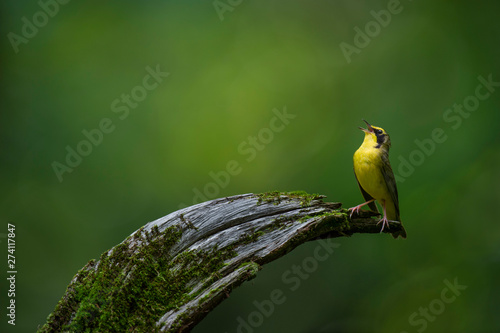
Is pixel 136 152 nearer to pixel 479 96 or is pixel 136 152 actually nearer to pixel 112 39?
pixel 112 39

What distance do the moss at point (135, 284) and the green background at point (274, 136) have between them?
2.57 metres

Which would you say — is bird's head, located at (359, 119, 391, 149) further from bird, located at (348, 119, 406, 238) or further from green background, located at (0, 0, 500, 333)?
green background, located at (0, 0, 500, 333)

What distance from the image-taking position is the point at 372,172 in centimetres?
408

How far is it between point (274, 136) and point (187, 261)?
3128 millimetres

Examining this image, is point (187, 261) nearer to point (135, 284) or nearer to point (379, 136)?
point (135, 284)

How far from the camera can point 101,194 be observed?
5805mm

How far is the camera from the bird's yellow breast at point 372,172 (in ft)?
13.4

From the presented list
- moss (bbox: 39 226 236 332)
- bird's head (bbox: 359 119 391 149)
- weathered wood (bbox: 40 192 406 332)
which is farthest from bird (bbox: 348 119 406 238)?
moss (bbox: 39 226 236 332)

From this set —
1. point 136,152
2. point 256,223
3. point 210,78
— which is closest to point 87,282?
point 256,223

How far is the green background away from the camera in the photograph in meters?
5.64

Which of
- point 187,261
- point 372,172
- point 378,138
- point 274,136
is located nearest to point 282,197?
point 187,261

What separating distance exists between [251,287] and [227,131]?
Answer: 195cm

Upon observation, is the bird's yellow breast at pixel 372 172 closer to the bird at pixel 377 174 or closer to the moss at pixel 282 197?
the bird at pixel 377 174

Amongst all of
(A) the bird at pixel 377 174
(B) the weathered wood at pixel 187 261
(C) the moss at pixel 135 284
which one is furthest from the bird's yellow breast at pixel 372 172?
(C) the moss at pixel 135 284
